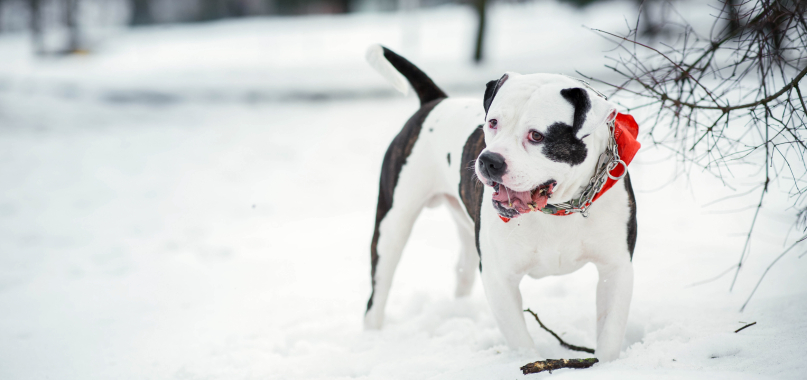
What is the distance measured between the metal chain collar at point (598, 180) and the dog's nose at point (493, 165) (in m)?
0.31

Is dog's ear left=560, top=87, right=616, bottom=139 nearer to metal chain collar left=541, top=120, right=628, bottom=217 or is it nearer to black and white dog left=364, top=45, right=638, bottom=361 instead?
black and white dog left=364, top=45, right=638, bottom=361

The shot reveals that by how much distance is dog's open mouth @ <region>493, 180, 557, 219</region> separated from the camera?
212 centimetres

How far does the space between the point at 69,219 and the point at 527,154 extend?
528 centimetres

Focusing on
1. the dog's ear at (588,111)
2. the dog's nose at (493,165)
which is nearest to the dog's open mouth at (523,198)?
the dog's nose at (493,165)

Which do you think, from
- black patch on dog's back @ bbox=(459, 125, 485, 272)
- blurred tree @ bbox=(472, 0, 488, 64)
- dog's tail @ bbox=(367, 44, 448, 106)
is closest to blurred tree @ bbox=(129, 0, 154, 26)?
blurred tree @ bbox=(472, 0, 488, 64)

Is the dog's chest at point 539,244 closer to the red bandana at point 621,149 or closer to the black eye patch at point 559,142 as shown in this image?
the red bandana at point 621,149

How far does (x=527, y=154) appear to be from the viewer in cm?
207

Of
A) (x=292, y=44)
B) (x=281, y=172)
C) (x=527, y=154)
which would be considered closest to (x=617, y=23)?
(x=292, y=44)

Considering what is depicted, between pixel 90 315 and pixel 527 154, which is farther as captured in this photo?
pixel 90 315

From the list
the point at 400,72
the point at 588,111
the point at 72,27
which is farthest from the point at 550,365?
the point at 72,27

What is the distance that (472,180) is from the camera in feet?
8.75

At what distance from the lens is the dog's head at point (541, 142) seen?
2.04 meters

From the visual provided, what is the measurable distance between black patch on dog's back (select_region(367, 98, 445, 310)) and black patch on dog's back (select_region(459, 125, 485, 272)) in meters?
0.46

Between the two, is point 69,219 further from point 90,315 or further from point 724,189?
point 724,189
